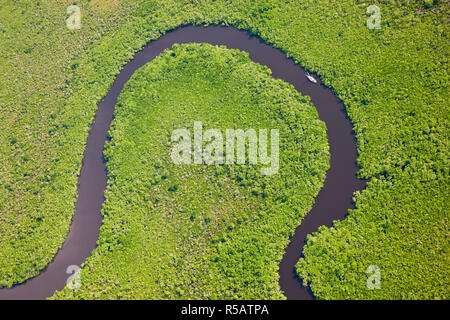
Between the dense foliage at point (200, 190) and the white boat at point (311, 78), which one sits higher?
the white boat at point (311, 78)

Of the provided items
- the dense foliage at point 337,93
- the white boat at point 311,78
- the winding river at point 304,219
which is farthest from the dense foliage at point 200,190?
the dense foliage at point 337,93

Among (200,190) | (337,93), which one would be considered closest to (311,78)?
(337,93)

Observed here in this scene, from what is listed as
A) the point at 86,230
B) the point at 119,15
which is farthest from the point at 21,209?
the point at 119,15

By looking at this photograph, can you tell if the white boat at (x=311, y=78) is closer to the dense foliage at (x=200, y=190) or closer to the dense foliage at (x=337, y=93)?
the dense foliage at (x=337, y=93)

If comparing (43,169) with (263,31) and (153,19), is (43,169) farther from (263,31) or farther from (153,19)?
(263,31)

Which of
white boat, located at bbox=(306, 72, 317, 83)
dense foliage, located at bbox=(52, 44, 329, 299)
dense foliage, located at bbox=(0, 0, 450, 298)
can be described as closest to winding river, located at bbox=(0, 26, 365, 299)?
white boat, located at bbox=(306, 72, 317, 83)

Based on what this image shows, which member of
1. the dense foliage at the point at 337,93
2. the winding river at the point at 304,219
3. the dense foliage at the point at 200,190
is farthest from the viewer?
the winding river at the point at 304,219

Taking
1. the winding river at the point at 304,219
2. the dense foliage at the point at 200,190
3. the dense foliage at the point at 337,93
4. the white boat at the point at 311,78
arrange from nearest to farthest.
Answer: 1. the dense foliage at the point at 337,93
2. the dense foliage at the point at 200,190
3. the winding river at the point at 304,219
4. the white boat at the point at 311,78

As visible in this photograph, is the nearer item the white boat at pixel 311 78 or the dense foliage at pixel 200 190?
the dense foliage at pixel 200 190

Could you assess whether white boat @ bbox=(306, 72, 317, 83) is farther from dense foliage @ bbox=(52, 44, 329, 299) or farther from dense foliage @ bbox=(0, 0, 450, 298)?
dense foliage @ bbox=(52, 44, 329, 299)
